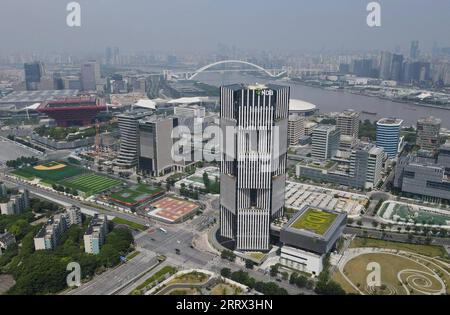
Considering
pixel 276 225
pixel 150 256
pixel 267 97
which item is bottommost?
pixel 150 256

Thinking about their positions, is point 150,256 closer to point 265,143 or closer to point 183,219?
point 183,219

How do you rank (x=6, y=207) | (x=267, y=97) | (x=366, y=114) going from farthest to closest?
(x=366, y=114), (x=6, y=207), (x=267, y=97)

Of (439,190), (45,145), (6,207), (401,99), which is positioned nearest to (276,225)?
(439,190)

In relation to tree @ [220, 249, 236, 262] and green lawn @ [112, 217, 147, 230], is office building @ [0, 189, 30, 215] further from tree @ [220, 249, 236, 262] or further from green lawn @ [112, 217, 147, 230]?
tree @ [220, 249, 236, 262]

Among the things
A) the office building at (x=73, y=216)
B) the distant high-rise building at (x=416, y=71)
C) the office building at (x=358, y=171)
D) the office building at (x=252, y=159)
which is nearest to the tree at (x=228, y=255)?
the office building at (x=252, y=159)

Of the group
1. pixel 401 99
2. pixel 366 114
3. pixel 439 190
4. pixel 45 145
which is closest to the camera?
pixel 439 190

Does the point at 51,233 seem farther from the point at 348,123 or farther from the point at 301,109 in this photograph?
the point at 301,109

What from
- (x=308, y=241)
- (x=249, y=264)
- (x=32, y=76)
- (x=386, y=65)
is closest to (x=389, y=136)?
(x=308, y=241)
